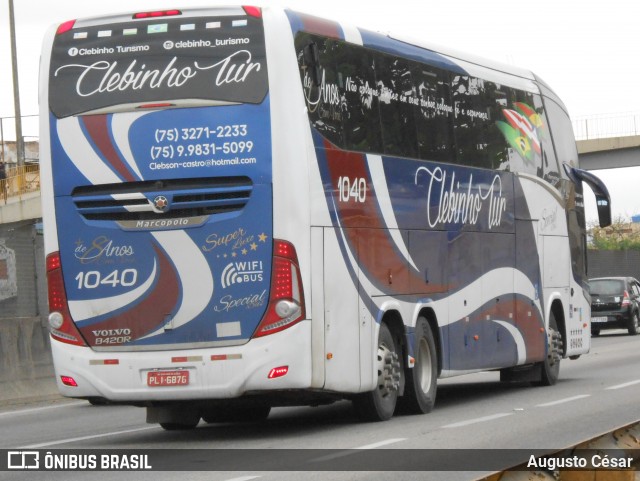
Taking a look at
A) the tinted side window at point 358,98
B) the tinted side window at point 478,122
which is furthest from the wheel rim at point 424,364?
the tinted side window at point 478,122

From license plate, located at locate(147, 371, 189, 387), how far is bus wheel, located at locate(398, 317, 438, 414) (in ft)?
10.5

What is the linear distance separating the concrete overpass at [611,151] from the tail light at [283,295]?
173 feet

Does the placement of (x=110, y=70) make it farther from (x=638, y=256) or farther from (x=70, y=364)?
(x=638, y=256)

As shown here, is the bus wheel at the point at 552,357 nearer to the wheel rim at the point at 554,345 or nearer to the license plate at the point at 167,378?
the wheel rim at the point at 554,345

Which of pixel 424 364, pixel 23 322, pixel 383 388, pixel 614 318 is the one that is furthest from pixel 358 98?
pixel 614 318

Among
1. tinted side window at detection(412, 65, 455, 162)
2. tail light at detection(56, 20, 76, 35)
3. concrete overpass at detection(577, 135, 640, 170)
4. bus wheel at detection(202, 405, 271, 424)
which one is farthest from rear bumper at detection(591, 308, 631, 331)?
tail light at detection(56, 20, 76, 35)

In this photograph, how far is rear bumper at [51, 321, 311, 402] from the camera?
12969 millimetres

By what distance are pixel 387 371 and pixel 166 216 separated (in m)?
2.98

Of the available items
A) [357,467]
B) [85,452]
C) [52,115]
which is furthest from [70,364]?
[357,467]

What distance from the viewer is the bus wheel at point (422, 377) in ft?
51.2

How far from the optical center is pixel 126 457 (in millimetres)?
12430

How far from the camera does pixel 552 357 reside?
67.5 feet

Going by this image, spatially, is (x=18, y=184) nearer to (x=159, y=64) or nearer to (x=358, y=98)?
(x=358, y=98)

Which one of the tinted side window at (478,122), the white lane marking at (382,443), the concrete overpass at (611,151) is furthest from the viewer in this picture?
the concrete overpass at (611,151)
